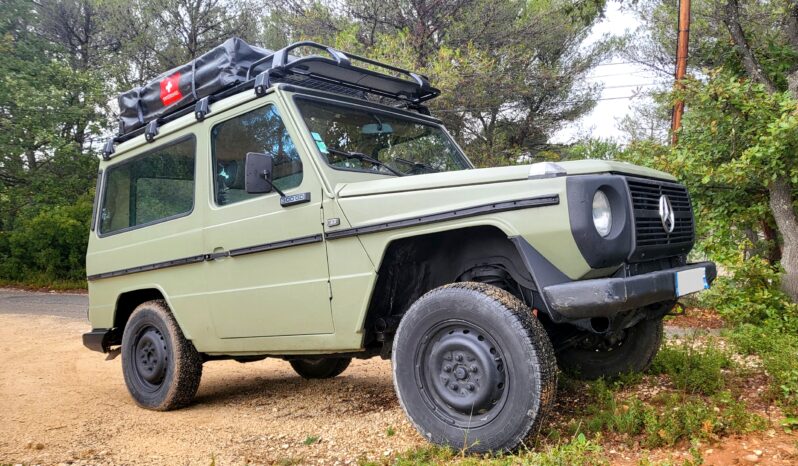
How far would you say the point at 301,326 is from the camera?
3889mm

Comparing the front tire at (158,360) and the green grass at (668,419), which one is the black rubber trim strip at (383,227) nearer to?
the front tire at (158,360)

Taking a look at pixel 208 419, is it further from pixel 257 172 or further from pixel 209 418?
pixel 257 172

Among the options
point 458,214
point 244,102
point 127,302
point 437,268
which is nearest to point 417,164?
point 437,268

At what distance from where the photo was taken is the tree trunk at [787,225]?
25.4ft

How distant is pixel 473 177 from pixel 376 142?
135 cm

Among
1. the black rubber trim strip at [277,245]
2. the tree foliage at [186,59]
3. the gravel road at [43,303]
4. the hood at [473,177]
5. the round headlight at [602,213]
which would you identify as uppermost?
the tree foliage at [186,59]

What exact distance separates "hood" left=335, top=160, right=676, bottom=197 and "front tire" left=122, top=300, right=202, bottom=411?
2.15 m

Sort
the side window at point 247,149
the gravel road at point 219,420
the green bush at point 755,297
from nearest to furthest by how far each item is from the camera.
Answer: the gravel road at point 219,420 → the side window at point 247,149 → the green bush at point 755,297

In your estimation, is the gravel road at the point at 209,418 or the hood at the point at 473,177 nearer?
the hood at the point at 473,177

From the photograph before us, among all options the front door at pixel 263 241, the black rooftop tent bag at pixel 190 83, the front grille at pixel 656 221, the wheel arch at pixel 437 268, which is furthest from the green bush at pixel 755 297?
the black rooftop tent bag at pixel 190 83

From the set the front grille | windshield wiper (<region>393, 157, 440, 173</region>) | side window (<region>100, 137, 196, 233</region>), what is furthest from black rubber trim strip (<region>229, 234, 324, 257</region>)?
the front grille

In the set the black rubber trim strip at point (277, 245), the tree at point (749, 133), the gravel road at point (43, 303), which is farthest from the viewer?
the gravel road at point (43, 303)

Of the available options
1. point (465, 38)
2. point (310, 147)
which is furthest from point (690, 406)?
point (465, 38)

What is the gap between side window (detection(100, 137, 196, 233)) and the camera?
476 centimetres
